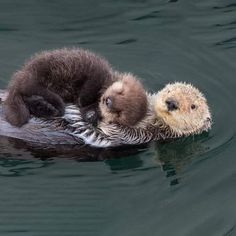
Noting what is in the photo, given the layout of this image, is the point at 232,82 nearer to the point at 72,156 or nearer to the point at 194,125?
the point at 194,125

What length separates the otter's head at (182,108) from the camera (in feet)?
19.9

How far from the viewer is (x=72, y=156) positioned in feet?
19.5

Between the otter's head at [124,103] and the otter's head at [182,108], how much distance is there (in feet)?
0.62

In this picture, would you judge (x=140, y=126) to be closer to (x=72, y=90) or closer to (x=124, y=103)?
(x=124, y=103)

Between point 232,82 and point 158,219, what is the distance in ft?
6.71

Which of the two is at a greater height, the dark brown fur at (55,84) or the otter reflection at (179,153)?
the dark brown fur at (55,84)

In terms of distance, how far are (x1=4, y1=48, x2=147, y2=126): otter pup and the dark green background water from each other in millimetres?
326

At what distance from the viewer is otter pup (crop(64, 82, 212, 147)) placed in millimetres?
5992

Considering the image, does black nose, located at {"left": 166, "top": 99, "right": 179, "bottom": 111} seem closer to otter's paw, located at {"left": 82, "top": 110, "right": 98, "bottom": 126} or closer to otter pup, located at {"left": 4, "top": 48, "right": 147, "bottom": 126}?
otter pup, located at {"left": 4, "top": 48, "right": 147, "bottom": 126}

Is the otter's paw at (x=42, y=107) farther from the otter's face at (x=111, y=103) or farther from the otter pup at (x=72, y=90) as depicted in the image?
the otter's face at (x=111, y=103)

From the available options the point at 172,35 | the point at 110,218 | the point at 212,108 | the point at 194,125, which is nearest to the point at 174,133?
the point at 194,125

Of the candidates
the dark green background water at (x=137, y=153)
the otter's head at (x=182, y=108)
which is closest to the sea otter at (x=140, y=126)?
the otter's head at (x=182, y=108)

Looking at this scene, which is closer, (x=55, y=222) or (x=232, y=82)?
(x=55, y=222)

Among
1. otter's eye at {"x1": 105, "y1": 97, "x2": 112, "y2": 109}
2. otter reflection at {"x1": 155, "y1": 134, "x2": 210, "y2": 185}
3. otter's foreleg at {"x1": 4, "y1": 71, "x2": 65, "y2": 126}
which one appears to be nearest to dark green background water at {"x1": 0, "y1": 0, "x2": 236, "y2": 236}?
otter reflection at {"x1": 155, "y1": 134, "x2": 210, "y2": 185}
